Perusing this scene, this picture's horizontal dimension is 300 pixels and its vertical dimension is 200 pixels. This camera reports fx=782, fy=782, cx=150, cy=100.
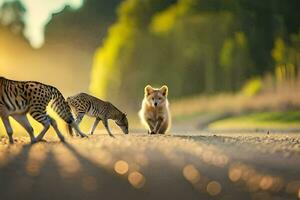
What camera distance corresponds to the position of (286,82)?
1825 inches

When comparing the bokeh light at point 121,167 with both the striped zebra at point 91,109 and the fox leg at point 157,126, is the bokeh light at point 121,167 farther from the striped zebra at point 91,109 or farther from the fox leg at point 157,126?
the striped zebra at point 91,109

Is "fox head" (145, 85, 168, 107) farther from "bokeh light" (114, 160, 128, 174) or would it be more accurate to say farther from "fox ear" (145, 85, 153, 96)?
"bokeh light" (114, 160, 128, 174)

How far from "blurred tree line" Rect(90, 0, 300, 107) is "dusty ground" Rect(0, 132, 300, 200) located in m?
37.8

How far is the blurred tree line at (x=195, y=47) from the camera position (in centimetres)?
5309

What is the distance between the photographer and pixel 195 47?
55.5 metres

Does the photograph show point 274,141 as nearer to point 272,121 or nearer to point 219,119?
point 272,121

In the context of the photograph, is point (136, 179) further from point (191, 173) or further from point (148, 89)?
point (148, 89)

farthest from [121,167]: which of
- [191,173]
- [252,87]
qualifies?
[252,87]

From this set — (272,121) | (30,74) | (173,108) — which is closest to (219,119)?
(272,121)

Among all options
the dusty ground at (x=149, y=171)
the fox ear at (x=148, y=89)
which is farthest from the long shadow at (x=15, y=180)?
the fox ear at (x=148, y=89)

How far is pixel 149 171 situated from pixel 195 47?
4405 centimetres

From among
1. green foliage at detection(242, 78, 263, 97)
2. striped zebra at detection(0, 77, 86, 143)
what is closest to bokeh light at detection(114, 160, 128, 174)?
striped zebra at detection(0, 77, 86, 143)

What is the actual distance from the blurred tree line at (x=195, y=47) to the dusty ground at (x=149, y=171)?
37.8 meters

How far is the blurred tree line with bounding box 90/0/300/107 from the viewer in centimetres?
5309
